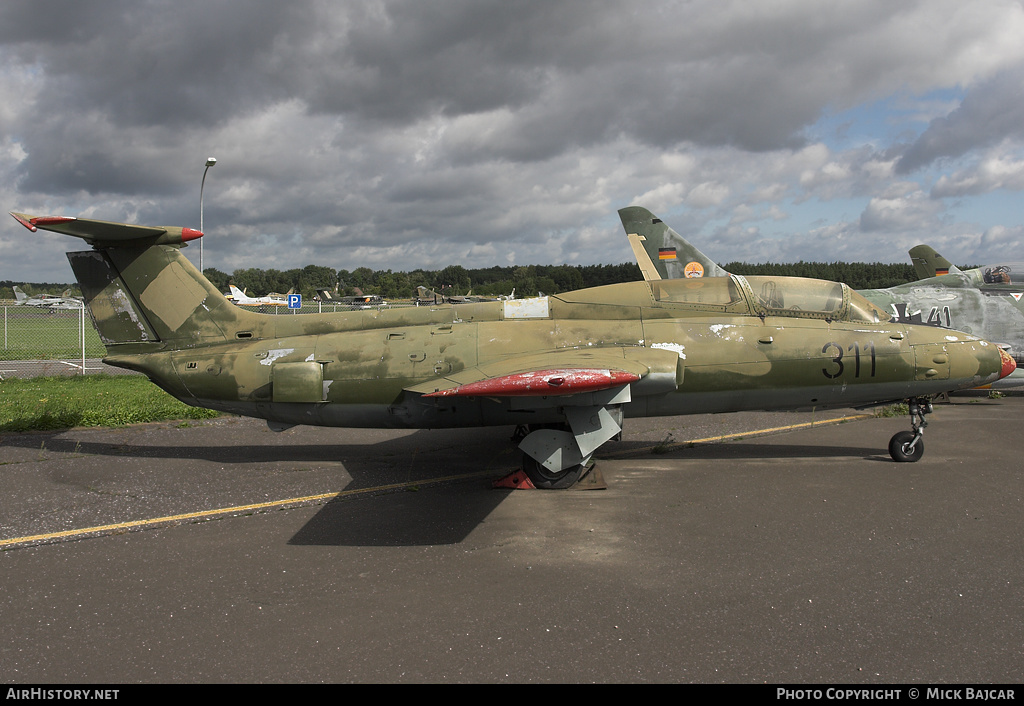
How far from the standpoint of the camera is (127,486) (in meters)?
7.48

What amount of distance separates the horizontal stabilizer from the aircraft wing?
4.17 meters

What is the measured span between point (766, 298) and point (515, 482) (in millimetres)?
4245

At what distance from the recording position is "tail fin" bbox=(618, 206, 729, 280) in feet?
52.7

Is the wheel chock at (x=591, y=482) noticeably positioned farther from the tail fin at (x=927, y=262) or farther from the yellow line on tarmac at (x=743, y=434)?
the tail fin at (x=927, y=262)

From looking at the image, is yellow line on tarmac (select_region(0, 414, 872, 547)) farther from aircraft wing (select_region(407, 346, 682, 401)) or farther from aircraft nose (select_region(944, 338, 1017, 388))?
aircraft nose (select_region(944, 338, 1017, 388))

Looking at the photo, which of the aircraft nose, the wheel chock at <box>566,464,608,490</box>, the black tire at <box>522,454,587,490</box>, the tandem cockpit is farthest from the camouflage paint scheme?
the black tire at <box>522,454,587,490</box>

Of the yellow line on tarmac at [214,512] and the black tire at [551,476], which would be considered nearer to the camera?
the yellow line on tarmac at [214,512]

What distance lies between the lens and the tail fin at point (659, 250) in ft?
52.7

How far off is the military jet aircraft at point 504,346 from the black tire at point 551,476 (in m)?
0.02

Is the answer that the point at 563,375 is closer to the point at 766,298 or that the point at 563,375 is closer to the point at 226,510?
the point at 766,298

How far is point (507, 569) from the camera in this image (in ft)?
16.7

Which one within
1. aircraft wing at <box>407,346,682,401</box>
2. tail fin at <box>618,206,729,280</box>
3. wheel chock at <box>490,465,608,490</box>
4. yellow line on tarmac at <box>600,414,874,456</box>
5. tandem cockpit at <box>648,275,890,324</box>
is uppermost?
tail fin at <box>618,206,729,280</box>

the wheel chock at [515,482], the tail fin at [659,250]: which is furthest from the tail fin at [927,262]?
the wheel chock at [515,482]

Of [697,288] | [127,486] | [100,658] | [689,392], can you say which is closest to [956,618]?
[689,392]
